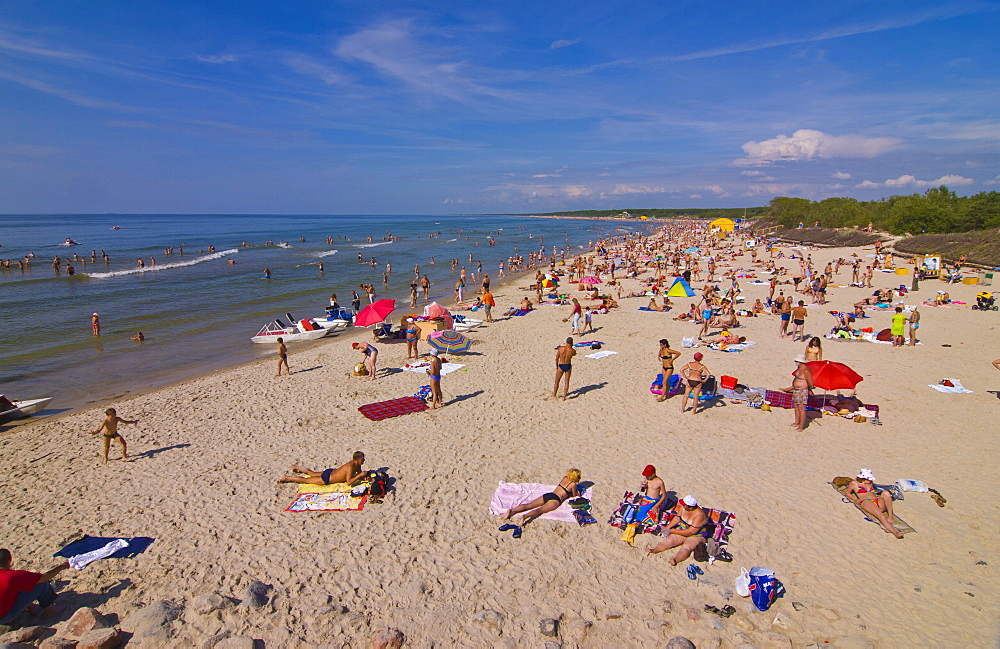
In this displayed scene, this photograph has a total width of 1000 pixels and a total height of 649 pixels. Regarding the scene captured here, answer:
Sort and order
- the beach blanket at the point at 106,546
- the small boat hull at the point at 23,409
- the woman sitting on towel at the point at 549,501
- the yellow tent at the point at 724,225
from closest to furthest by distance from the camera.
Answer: the beach blanket at the point at 106,546, the woman sitting on towel at the point at 549,501, the small boat hull at the point at 23,409, the yellow tent at the point at 724,225

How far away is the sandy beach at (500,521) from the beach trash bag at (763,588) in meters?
0.10

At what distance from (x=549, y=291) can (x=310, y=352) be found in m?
14.6

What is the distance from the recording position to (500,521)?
678 cm

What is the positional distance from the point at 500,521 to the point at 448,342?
27.2ft

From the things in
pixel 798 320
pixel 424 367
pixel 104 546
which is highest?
pixel 798 320

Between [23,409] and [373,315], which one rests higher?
[373,315]

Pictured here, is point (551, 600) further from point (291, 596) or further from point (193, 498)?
point (193, 498)

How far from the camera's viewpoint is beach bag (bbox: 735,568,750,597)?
5289 millimetres

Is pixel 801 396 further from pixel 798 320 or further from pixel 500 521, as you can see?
pixel 798 320

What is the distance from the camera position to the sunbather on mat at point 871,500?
20.7 feet

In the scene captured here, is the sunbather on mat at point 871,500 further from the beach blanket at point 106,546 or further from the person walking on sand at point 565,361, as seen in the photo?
the beach blanket at point 106,546

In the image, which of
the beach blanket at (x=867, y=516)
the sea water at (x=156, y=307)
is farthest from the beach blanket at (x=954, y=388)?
the sea water at (x=156, y=307)

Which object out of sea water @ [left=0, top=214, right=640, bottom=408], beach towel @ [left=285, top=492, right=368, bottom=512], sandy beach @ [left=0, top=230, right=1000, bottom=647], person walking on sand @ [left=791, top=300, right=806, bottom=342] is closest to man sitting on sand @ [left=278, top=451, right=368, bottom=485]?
beach towel @ [left=285, top=492, right=368, bottom=512]

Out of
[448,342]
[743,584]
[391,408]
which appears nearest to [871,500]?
[743,584]
